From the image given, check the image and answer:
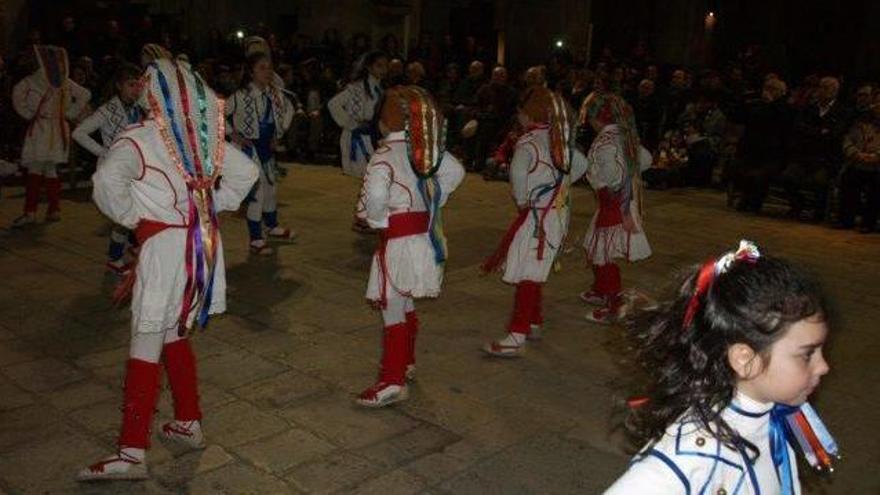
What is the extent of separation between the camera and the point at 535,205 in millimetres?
5273

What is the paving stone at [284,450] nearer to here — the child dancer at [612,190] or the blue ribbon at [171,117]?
the blue ribbon at [171,117]

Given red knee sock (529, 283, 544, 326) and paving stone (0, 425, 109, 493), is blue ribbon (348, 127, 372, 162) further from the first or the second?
paving stone (0, 425, 109, 493)

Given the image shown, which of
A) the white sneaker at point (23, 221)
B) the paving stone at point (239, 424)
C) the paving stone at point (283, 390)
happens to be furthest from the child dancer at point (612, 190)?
the white sneaker at point (23, 221)

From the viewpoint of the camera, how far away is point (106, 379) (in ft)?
15.7

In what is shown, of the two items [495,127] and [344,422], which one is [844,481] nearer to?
[344,422]

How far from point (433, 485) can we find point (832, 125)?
8826 mm

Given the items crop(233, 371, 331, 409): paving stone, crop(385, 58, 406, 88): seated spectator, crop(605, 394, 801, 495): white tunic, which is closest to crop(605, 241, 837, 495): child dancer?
crop(605, 394, 801, 495): white tunic

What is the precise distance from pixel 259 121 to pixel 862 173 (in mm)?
7036

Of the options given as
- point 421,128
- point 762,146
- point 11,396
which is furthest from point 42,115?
point 762,146

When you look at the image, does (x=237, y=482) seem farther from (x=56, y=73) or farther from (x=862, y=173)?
(x=862, y=173)

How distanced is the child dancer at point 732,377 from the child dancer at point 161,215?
232 centimetres

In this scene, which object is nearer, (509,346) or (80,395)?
(80,395)

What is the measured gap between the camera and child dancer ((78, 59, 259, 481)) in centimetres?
356

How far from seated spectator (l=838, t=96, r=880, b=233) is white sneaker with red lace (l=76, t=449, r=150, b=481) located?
9.01 metres
